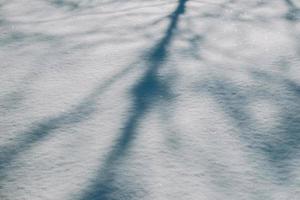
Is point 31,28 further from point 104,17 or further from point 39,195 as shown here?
A: point 39,195

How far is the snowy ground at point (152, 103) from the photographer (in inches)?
93.0

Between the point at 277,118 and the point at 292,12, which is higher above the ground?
the point at 292,12

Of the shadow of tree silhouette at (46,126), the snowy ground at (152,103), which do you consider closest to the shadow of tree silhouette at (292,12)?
the snowy ground at (152,103)

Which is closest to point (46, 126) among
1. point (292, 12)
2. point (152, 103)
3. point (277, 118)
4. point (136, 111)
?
point (136, 111)

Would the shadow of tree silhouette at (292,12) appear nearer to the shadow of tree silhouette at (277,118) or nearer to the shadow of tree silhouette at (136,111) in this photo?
the shadow of tree silhouette at (136,111)

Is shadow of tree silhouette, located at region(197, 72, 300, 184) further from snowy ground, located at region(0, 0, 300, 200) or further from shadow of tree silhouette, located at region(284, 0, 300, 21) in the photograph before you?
shadow of tree silhouette, located at region(284, 0, 300, 21)

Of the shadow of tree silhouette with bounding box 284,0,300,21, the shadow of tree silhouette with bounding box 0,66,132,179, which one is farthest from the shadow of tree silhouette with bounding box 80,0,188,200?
the shadow of tree silhouette with bounding box 284,0,300,21

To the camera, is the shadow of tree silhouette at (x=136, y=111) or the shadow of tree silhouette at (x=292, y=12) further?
the shadow of tree silhouette at (x=292, y=12)

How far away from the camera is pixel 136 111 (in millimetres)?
2965

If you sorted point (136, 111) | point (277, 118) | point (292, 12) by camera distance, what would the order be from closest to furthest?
point (277, 118) < point (136, 111) < point (292, 12)

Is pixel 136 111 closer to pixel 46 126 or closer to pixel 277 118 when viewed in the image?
pixel 46 126

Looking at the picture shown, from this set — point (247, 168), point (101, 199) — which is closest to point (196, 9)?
point (247, 168)

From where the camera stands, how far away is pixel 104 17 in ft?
15.1

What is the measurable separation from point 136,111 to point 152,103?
0.53 ft
